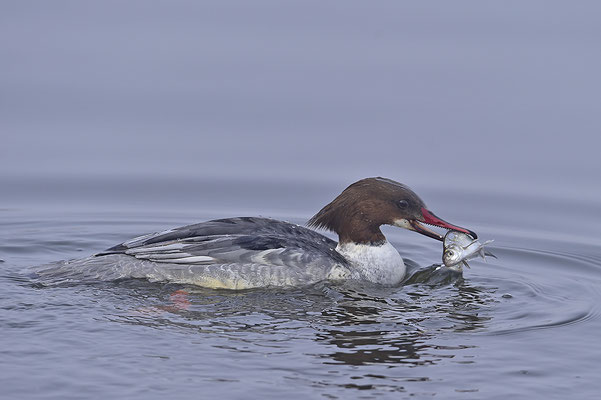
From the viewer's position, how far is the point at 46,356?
8633mm

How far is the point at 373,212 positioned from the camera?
1155cm

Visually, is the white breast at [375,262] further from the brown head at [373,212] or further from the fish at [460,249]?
the fish at [460,249]

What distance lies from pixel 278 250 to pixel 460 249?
6.02 ft

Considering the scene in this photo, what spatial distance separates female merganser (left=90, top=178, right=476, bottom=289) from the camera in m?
10.9

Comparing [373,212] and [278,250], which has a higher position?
[373,212]

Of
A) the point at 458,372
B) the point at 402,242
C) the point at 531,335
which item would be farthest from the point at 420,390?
the point at 402,242

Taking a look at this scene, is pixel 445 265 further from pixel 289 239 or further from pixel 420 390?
pixel 420 390

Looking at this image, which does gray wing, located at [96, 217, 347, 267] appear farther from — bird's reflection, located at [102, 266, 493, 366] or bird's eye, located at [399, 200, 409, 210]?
bird's eye, located at [399, 200, 409, 210]

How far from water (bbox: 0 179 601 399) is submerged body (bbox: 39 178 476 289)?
0.17 m

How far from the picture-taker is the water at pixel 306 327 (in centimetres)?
831

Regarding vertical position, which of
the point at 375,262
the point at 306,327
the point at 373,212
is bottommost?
the point at 306,327

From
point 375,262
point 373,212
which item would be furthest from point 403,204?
point 375,262

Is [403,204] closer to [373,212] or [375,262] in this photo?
[373,212]

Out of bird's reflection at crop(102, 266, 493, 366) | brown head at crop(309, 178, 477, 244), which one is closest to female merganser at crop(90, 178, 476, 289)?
brown head at crop(309, 178, 477, 244)
